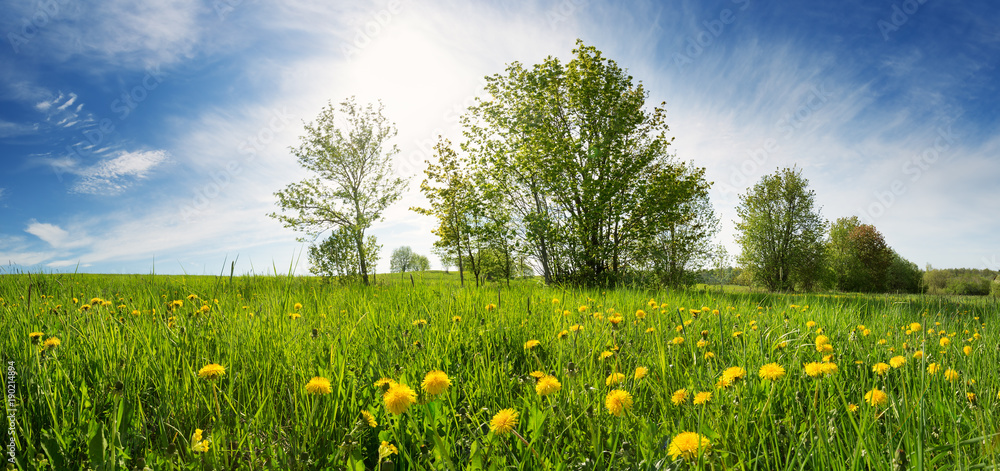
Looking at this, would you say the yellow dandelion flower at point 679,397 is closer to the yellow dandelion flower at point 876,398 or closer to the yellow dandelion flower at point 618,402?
the yellow dandelion flower at point 618,402

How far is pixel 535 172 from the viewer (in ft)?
49.3

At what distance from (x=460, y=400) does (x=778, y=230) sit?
39.3 meters

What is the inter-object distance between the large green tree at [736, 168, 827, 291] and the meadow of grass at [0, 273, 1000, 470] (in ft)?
114

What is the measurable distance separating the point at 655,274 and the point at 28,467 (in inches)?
690

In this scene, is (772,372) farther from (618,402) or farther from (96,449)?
(96,449)

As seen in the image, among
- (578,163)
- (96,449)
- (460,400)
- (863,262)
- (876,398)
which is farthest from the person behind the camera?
(863,262)

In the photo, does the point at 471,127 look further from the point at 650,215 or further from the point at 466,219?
the point at 650,215

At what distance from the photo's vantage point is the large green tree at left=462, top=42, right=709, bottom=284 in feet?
47.3

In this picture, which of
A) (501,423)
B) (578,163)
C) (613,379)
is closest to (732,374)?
(613,379)

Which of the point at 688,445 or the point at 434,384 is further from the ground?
the point at 434,384
